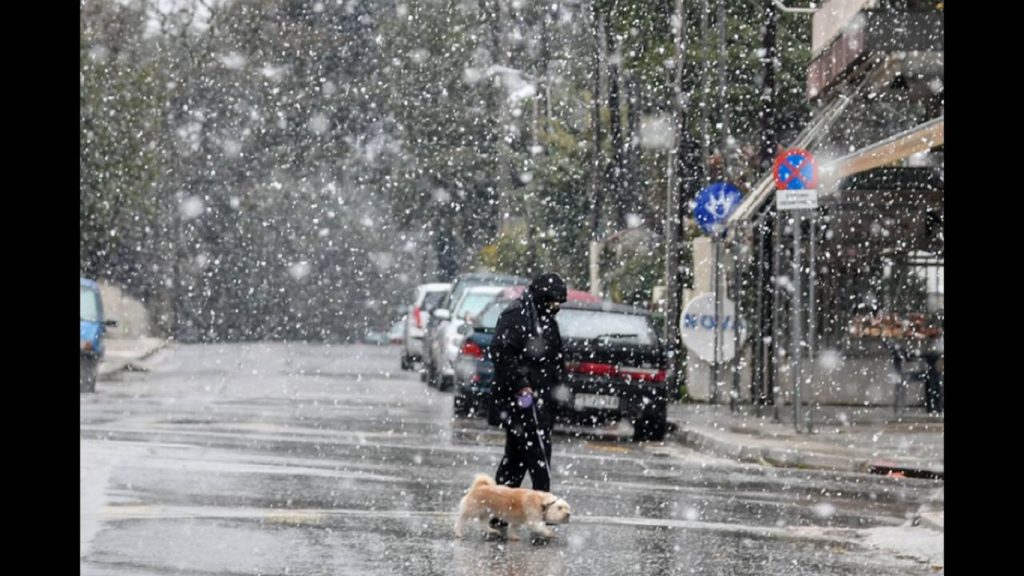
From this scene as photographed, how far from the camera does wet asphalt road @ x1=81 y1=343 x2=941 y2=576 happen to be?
417 inches

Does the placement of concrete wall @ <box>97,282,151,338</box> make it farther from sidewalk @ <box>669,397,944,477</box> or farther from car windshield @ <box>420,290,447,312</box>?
sidewalk @ <box>669,397,944,477</box>

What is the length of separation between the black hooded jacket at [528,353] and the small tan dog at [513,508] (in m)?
0.73

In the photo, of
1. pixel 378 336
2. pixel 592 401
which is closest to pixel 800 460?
pixel 592 401

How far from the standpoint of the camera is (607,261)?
135 ft

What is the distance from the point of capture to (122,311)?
2389 inches

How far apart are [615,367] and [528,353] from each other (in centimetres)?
898

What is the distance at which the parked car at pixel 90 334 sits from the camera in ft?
88.6

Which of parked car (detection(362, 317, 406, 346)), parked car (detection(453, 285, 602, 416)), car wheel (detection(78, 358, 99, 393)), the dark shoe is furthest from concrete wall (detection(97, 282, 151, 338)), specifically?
the dark shoe

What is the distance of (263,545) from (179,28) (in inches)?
2014

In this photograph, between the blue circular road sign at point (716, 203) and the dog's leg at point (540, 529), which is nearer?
the dog's leg at point (540, 529)

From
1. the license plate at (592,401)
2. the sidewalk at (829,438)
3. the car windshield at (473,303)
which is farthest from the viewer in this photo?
the car windshield at (473,303)

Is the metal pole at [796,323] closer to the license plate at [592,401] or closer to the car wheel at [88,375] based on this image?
the license plate at [592,401]

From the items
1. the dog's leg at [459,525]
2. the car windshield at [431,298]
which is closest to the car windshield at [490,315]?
the dog's leg at [459,525]

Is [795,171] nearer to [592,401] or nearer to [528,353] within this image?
[592,401]
